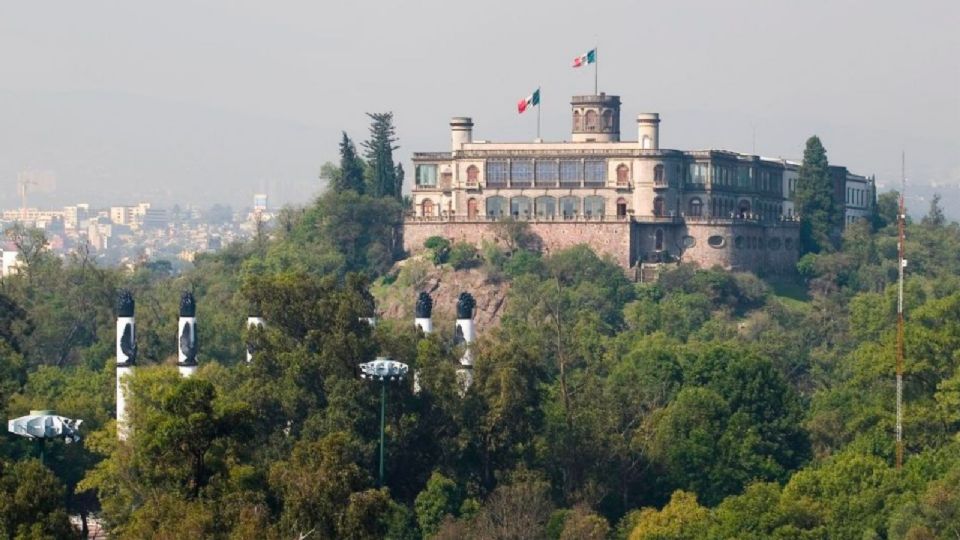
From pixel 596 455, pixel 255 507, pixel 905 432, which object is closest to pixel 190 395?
pixel 255 507

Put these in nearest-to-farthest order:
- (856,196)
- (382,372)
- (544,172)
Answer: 1. (382,372)
2. (544,172)
3. (856,196)

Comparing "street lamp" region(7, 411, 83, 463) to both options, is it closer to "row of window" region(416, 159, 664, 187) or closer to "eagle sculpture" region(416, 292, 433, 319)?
"eagle sculpture" region(416, 292, 433, 319)

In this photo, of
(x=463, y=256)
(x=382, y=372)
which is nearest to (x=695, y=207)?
(x=463, y=256)

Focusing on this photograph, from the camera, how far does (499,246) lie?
12619 centimetres

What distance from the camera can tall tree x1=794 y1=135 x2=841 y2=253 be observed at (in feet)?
442

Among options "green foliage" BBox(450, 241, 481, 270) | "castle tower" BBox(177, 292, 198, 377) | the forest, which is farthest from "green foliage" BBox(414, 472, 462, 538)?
"green foliage" BBox(450, 241, 481, 270)

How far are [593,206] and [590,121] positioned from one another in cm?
558

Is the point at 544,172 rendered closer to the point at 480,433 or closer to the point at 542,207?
the point at 542,207

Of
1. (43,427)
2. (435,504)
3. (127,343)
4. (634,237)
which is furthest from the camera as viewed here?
(634,237)

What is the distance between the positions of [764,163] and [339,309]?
199 ft

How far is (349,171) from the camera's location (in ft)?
436

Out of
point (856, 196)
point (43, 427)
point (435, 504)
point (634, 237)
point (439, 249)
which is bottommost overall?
point (435, 504)

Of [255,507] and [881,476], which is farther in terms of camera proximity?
[881,476]

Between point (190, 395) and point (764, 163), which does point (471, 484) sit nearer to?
point (190, 395)
